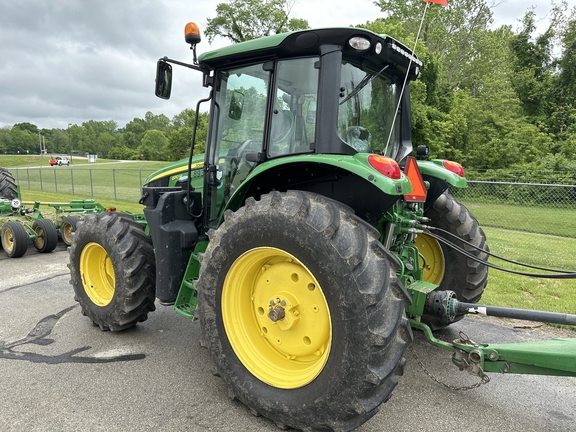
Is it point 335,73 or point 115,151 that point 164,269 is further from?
point 115,151

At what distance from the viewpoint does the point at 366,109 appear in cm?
337

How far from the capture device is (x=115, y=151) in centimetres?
8850

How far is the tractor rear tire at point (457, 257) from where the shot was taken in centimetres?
404

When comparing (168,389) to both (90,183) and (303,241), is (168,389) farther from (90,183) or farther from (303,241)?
(90,183)

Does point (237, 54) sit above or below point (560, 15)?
below

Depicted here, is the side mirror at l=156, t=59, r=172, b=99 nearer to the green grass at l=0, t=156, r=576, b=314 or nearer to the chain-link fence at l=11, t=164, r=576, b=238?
the green grass at l=0, t=156, r=576, b=314

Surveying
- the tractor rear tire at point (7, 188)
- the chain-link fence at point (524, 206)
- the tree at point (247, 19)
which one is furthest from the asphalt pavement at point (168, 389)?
the tree at point (247, 19)

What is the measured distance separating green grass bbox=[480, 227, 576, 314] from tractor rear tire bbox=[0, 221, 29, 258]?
7290 mm

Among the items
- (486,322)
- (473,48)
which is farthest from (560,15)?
(486,322)

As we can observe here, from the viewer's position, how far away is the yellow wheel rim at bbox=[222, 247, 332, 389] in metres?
2.72

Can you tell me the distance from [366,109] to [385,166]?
0.94m

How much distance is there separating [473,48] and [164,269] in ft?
92.0

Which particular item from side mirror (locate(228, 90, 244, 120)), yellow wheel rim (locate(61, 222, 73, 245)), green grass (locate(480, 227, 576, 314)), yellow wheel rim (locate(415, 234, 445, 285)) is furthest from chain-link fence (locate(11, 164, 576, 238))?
yellow wheel rim (locate(61, 222, 73, 245))

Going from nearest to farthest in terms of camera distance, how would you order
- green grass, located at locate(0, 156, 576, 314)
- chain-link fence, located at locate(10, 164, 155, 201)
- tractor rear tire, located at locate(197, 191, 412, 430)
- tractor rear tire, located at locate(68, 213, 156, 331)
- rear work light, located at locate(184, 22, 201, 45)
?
tractor rear tire, located at locate(197, 191, 412, 430) < rear work light, located at locate(184, 22, 201, 45) < tractor rear tire, located at locate(68, 213, 156, 331) < green grass, located at locate(0, 156, 576, 314) < chain-link fence, located at locate(10, 164, 155, 201)
